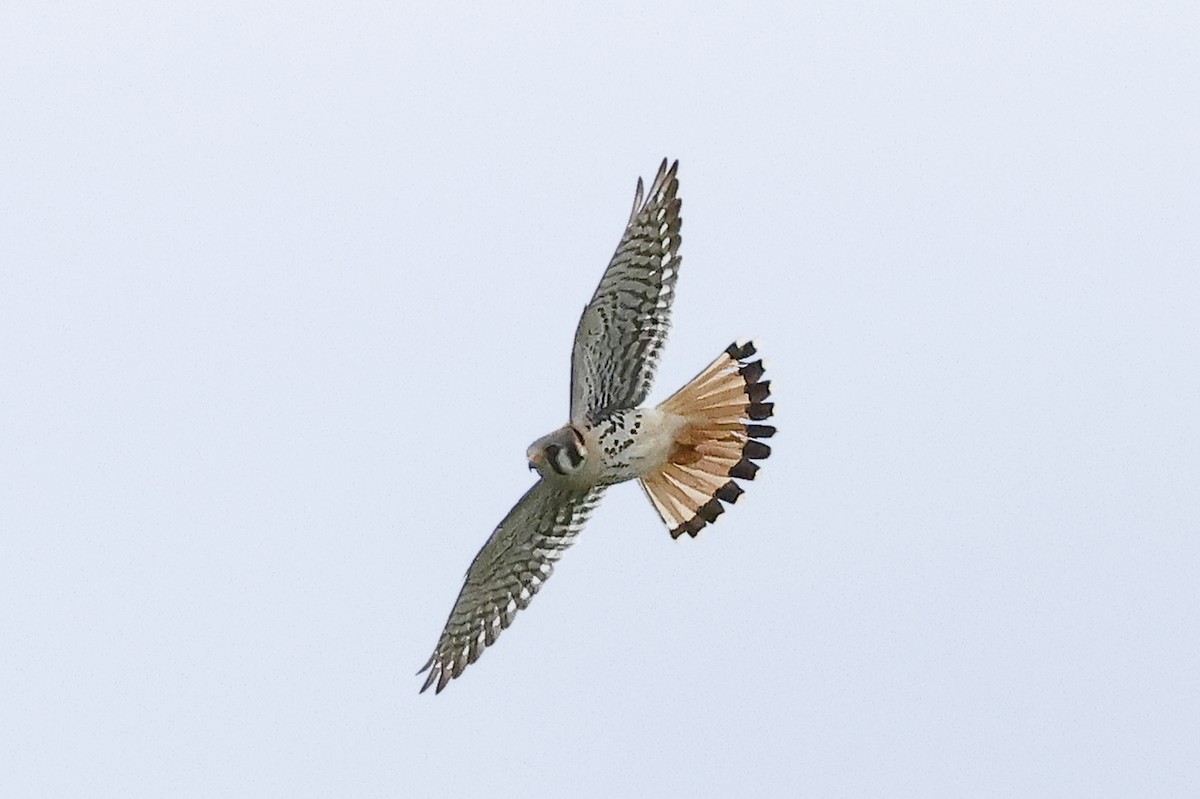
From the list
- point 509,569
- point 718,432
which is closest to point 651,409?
point 718,432

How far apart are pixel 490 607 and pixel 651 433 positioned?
4.98ft

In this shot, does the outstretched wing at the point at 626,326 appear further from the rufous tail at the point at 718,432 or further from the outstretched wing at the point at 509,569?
the outstretched wing at the point at 509,569

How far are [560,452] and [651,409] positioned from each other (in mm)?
559

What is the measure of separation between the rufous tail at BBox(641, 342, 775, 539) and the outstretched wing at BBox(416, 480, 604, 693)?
22.7 inches

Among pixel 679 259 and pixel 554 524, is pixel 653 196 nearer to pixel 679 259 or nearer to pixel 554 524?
pixel 679 259

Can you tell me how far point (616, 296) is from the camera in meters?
11.6

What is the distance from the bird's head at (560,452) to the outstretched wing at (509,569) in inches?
18.4

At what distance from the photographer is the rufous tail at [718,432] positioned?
38.4 feet

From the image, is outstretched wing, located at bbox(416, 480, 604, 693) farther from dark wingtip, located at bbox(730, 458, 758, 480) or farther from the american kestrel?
dark wingtip, located at bbox(730, 458, 758, 480)

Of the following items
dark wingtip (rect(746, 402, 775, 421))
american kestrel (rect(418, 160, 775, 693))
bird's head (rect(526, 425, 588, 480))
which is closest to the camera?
bird's head (rect(526, 425, 588, 480))

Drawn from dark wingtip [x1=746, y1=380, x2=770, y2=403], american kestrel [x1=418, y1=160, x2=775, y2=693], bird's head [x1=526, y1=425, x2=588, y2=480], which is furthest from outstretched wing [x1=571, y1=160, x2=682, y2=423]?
dark wingtip [x1=746, y1=380, x2=770, y2=403]

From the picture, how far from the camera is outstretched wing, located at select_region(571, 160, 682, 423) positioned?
11.6 meters

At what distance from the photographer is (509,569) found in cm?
1244

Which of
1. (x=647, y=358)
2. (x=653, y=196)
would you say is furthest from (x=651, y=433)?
(x=653, y=196)
